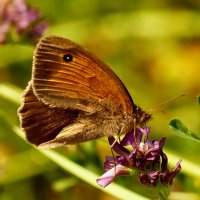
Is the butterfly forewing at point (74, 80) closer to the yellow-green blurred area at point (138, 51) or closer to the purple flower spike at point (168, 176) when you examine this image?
the purple flower spike at point (168, 176)

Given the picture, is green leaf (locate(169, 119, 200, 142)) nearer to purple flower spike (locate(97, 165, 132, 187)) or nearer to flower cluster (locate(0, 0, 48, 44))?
purple flower spike (locate(97, 165, 132, 187))

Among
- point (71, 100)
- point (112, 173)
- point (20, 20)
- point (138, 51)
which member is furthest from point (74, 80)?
point (138, 51)

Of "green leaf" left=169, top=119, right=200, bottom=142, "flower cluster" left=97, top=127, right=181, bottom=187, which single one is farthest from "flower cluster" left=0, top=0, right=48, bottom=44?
"green leaf" left=169, top=119, right=200, bottom=142

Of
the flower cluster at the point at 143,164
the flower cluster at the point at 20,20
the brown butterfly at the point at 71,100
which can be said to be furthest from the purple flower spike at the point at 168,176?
the flower cluster at the point at 20,20

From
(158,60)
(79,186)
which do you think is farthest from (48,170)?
(158,60)

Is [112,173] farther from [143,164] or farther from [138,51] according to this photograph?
[138,51]

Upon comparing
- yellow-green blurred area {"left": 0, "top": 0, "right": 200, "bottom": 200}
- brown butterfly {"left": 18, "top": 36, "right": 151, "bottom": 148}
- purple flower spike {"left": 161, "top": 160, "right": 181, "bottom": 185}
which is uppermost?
brown butterfly {"left": 18, "top": 36, "right": 151, "bottom": 148}
